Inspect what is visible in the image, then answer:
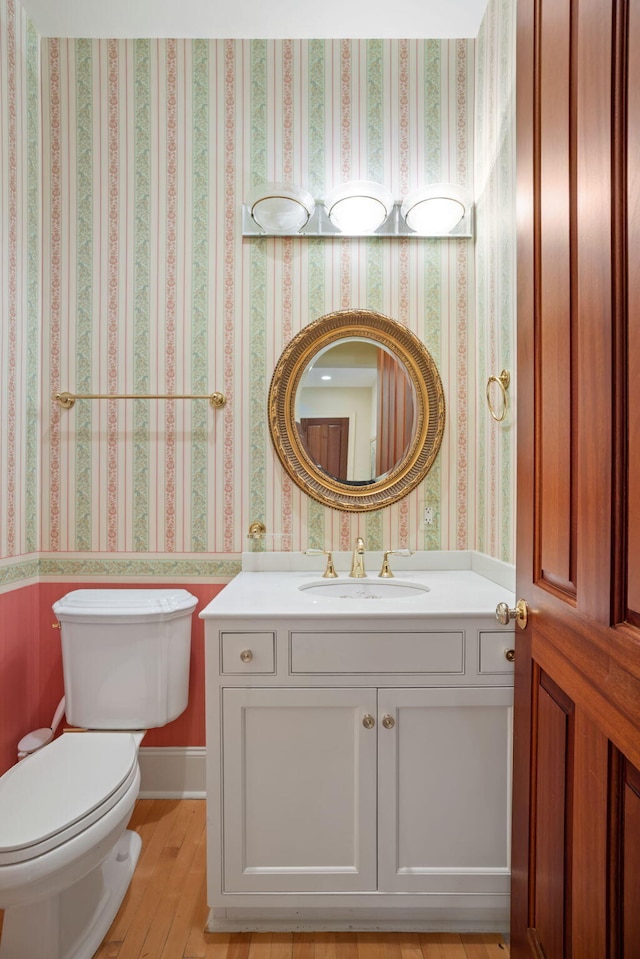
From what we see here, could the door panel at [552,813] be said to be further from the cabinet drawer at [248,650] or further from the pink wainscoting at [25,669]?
the pink wainscoting at [25,669]

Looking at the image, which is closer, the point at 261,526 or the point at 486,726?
the point at 486,726

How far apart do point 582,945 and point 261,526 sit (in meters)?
1.45

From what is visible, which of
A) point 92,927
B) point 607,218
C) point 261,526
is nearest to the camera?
point 607,218

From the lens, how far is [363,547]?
1.95m

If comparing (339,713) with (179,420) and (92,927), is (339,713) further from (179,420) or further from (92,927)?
(179,420)

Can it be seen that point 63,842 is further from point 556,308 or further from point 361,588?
point 556,308

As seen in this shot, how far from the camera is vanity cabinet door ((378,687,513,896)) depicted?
1405 millimetres

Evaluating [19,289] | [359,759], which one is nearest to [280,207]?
[19,289]

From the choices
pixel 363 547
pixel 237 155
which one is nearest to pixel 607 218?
pixel 363 547

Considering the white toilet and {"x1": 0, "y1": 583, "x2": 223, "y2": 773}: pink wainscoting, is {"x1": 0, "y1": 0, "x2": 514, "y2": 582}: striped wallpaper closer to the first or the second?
{"x1": 0, "y1": 583, "x2": 223, "y2": 773}: pink wainscoting

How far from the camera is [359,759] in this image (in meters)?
1.40

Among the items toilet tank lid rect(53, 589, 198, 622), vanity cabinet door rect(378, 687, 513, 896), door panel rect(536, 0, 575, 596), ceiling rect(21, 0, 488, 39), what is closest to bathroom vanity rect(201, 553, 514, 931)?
vanity cabinet door rect(378, 687, 513, 896)

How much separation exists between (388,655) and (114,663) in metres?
0.89

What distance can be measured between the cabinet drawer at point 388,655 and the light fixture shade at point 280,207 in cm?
144
